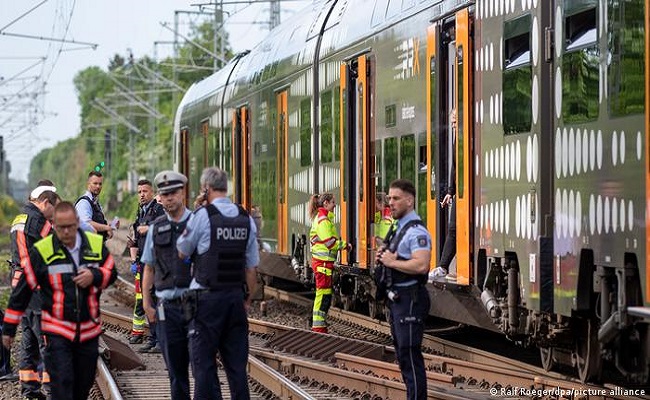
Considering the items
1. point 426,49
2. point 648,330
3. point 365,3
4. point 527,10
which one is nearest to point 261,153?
point 365,3

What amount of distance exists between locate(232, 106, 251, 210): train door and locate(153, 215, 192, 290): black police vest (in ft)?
47.6

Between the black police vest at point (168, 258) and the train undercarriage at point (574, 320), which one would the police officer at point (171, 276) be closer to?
the black police vest at point (168, 258)

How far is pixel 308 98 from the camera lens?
1986cm

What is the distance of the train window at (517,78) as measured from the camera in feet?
36.7

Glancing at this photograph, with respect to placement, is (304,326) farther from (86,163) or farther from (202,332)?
(86,163)

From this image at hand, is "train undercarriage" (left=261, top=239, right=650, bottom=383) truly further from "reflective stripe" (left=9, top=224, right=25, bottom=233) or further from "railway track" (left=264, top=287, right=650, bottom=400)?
"reflective stripe" (left=9, top=224, right=25, bottom=233)

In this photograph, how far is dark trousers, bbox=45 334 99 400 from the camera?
371 inches

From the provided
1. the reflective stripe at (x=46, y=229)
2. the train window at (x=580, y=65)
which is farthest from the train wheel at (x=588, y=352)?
the reflective stripe at (x=46, y=229)

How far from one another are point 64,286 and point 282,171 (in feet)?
41.1

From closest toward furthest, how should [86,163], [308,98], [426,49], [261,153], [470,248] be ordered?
[470,248] < [426,49] < [308,98] < [261,153] < [86,163]

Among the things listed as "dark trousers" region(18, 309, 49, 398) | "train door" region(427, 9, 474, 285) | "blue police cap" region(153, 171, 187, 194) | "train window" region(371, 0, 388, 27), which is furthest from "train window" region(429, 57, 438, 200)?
"blue police cap" region(153, 171, 187, 194)

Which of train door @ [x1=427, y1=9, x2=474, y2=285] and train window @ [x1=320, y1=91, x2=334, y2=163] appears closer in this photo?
train door @ [x1=427, y1=9, x2=474, y2=285]

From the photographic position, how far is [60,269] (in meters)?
9.41

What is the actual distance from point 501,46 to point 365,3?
18.3 feet
